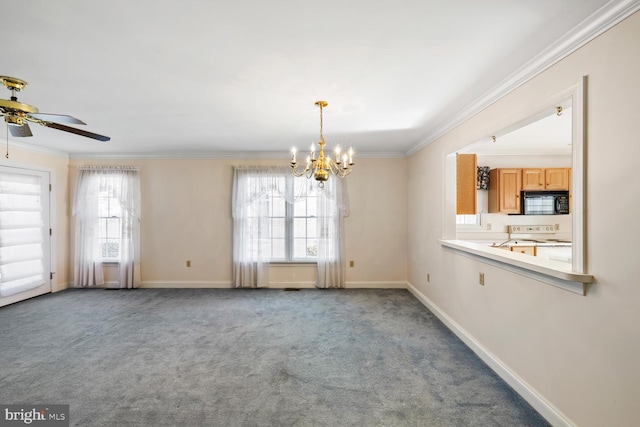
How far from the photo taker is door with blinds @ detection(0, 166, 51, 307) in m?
4.20

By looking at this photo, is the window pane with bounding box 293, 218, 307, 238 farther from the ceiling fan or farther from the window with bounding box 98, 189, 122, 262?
the ceiling fan

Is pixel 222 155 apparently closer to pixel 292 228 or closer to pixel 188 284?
pixel 292 228

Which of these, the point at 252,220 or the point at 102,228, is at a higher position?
the point at 252,220

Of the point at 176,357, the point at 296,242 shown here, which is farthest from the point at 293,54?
the point at 296,242

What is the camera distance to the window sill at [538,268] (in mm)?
1689

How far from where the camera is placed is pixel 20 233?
173 inches

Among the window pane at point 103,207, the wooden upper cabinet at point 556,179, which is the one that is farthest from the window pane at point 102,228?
the wooden upper cabinet at point 556,179

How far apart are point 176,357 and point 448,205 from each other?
3458mm

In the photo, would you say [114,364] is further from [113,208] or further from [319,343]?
[113,208]

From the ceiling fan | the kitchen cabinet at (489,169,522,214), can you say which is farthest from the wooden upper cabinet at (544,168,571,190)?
the ceiling fan

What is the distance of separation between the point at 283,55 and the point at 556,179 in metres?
5.59

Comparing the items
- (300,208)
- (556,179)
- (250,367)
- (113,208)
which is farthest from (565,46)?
(113,208)

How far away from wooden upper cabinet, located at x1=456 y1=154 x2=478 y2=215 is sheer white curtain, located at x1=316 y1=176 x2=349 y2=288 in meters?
1.99

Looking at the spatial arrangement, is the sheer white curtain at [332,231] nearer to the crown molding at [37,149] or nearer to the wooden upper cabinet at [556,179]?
the wooden upper cabinet at [556,179]
